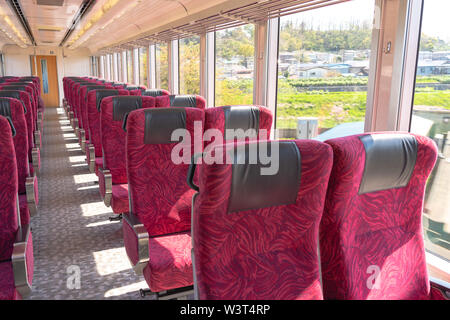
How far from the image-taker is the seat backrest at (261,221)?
1.35m

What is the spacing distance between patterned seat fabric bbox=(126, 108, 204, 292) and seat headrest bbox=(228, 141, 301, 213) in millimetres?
939

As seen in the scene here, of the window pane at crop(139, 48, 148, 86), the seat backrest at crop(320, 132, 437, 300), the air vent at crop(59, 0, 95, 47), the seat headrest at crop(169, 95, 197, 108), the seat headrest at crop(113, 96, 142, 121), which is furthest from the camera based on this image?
the window pane at crop(139, 48, 148, 86)

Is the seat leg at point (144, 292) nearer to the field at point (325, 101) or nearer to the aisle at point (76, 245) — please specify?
the aisle at point (76, 245)

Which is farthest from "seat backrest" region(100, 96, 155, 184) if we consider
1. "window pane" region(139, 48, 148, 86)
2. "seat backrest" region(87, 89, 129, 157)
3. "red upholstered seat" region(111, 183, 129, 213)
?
"window pane" region(139, 48, 148, 86)

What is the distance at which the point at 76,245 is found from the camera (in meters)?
3.50

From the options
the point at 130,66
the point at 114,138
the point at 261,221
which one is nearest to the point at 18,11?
the point at 130,66

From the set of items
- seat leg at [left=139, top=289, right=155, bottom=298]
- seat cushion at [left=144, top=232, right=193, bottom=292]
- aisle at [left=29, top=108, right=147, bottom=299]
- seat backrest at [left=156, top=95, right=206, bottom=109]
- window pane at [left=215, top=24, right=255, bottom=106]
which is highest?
window pane at [left=215, top=24, right=255, bottom=106]

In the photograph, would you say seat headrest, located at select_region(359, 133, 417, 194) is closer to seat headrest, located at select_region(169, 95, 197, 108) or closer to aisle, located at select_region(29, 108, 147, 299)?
aisle, located at select_region(29, 108, 147, 299)

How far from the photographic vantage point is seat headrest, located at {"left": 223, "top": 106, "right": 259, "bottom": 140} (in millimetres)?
2679

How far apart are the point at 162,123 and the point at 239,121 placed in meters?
0.56

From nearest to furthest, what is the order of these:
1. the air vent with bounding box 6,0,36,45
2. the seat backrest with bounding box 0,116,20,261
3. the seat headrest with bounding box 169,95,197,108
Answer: the seat backrest with bounding box 0,116,20,261 → the seat headrest with bounding box 169,95,197,108 → the air vent with bounding box 6,0,36,45

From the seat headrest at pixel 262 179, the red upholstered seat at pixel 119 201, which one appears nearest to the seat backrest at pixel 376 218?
the seat headrest at pixel 262 179

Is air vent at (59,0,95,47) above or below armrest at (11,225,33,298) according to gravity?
above

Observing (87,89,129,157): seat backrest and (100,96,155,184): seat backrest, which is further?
(87,89,129,157): seat backrest
